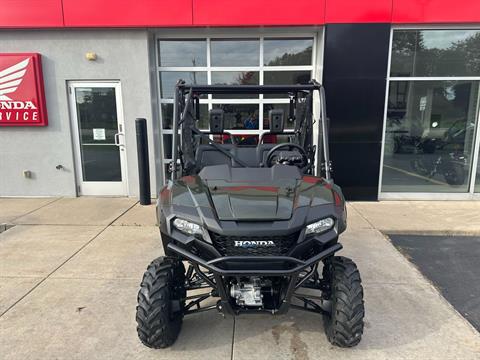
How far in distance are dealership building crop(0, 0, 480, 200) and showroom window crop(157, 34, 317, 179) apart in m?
0.02

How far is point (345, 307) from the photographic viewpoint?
8.36 feet

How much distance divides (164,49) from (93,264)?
180 inches

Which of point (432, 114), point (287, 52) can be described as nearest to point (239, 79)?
point (287, 52)

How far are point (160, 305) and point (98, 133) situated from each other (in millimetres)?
5465

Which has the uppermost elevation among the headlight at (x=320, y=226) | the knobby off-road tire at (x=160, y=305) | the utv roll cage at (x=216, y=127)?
the utv roll cage at (x=216, y=127)

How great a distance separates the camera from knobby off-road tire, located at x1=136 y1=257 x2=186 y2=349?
2543 mm

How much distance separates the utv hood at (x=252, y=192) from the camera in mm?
2391

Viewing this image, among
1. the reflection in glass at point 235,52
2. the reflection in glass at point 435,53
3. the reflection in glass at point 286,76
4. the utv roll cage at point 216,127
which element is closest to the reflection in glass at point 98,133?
the reflection in glass at point 235,52

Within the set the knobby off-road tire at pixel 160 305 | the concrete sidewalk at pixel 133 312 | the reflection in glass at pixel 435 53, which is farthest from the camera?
the reflection in glass at pixel 435 53

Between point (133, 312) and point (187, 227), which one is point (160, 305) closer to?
point (187, 227)

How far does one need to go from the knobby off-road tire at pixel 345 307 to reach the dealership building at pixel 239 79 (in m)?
4.35

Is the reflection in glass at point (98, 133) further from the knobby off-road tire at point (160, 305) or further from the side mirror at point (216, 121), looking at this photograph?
the knobby off-road tire at point (160, 305)

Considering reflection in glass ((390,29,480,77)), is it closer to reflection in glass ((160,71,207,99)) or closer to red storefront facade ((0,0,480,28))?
red storefront facade ((0,0,480,28))

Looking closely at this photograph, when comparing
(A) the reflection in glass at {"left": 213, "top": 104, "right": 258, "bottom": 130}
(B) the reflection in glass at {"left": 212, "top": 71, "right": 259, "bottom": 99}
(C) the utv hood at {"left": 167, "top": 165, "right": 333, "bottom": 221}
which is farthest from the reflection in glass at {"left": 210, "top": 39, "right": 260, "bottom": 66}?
(C) the utv hood at {"left": 167, "top": 165, "right": 333, "bottom": 221}
